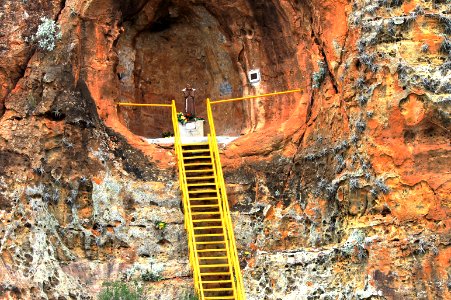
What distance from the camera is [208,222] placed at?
19.2m

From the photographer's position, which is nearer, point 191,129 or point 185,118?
point 191,129

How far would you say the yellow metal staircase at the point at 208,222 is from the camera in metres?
18.0

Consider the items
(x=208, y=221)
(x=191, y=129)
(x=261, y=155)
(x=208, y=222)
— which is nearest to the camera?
(x=208, y=221)

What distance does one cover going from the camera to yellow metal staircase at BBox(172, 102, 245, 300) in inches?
711

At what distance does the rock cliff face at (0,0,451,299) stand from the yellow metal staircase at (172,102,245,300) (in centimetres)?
36

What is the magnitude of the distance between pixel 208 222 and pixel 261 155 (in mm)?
1828

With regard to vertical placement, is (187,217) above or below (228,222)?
above

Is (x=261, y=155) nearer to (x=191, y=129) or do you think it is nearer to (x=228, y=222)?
(x=191, y=129)

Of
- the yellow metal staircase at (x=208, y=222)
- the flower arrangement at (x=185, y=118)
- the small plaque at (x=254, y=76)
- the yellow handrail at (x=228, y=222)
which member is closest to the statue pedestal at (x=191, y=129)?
the flower arrangement at (x=185, y=118)

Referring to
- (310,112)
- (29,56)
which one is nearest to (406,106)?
(310,112)

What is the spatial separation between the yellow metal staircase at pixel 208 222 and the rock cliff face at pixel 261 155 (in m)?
0.36

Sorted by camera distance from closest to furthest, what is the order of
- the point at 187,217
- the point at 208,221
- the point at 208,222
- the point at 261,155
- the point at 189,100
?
1. the point at 187,217
2. the point at 208,221
3. the point at 208,222
4. the point at 261,155
5. the point at 189,100

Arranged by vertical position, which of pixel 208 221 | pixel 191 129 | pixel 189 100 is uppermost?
pixel 189 100

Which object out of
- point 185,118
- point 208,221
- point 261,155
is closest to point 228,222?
point 208,221
